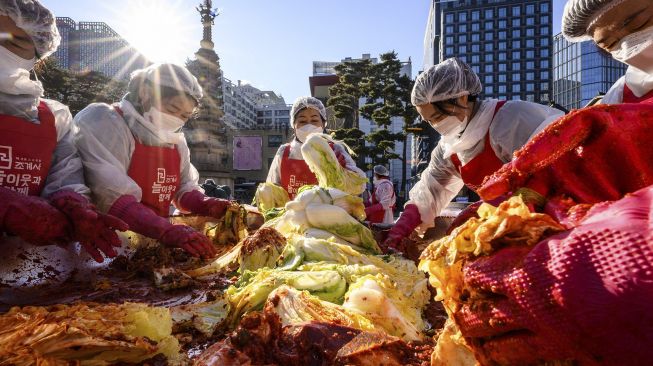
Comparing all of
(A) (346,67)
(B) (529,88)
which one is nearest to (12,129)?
(A) (346,67)

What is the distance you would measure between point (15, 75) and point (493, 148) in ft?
10.8

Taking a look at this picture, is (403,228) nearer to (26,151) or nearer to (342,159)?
(342,159)

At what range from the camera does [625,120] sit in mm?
1066

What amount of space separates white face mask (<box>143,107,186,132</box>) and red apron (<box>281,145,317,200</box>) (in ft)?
7.37

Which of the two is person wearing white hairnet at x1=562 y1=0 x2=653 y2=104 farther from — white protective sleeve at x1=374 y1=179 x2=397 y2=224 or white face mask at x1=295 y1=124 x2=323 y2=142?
white protective sleeve at x1=374 y1=179 x2=397 y2=224

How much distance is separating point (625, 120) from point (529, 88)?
220ft

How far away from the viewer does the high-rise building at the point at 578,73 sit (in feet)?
177

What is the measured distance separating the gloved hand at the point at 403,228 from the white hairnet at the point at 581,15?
1789 millimetres

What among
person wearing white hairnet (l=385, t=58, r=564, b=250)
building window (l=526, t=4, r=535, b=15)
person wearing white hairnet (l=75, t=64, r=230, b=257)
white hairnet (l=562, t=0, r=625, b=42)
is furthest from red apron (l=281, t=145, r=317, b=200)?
building window (l=526, t=4, r=535, b=15)

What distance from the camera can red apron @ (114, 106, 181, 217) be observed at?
3242 millimetres

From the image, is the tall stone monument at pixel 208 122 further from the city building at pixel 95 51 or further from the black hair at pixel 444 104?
the black hair at pixel 444 104

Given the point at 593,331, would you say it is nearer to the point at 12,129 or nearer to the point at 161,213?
the point at 12,129

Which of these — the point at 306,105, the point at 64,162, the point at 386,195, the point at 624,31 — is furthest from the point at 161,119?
the point at 386,195

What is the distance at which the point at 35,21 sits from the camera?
2406mm
